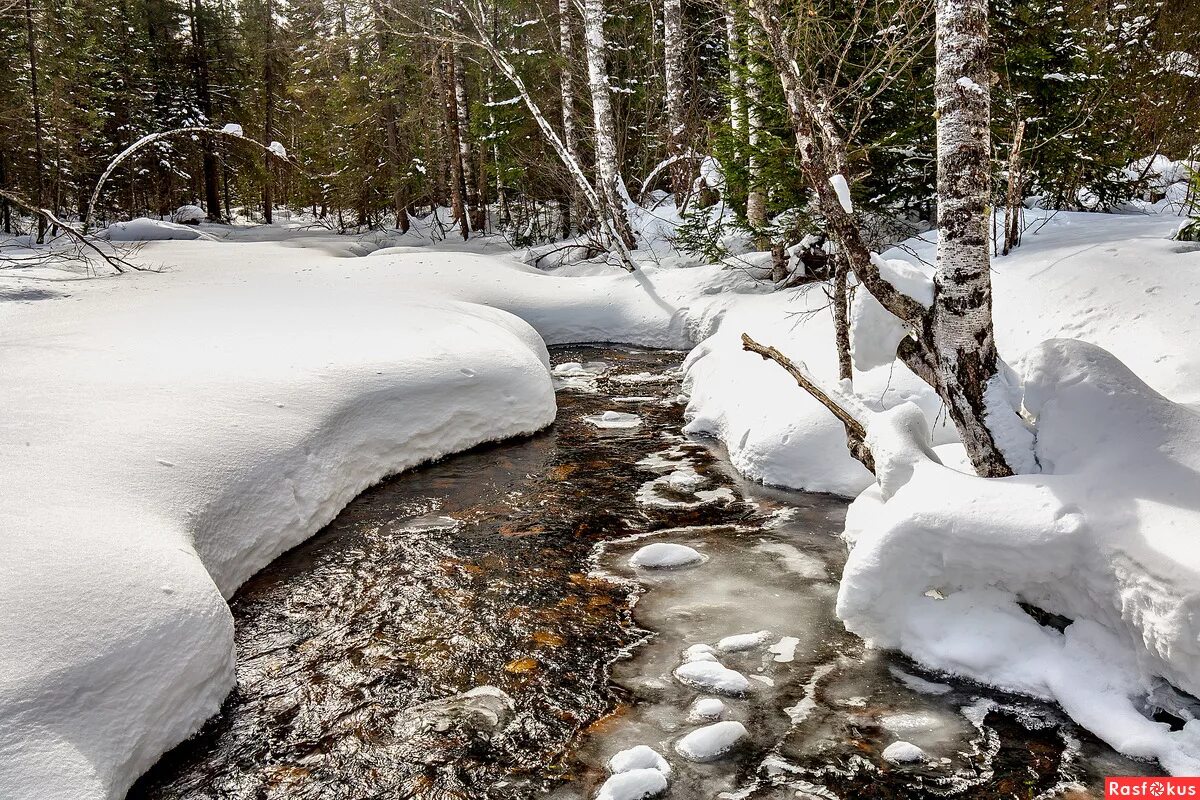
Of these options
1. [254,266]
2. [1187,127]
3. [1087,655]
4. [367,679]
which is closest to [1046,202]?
[1187,127]

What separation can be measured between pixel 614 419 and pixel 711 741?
504cm

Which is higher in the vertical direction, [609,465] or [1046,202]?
[1046,202]

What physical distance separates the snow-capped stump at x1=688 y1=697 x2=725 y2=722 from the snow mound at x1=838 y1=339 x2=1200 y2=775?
36.7 inches

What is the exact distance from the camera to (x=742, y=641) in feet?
12.6

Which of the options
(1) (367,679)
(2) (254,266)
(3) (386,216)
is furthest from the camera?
(3) (386,216)

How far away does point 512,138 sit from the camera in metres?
18.0

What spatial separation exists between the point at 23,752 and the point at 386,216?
87.7ft

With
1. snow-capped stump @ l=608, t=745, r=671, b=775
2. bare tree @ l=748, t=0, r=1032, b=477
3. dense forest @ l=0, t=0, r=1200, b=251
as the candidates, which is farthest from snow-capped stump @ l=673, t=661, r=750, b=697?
dense forest @ l=0, t=0, r=1200, b=251

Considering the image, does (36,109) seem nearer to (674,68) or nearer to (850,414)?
(674,68)

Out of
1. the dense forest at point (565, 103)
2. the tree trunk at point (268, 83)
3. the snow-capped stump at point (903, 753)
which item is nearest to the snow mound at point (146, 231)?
the dense forest at point (565, 103)

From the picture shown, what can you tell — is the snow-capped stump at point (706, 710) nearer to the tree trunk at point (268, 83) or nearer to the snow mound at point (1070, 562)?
the snow mound at point (1070, 562)

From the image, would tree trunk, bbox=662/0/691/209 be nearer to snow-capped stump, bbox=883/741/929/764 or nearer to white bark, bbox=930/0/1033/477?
white bark, bbox=930/0/1033/477

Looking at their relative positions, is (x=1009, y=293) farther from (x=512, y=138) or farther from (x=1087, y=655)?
(x=512, y=138)

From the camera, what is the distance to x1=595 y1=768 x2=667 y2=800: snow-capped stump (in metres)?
2.81
